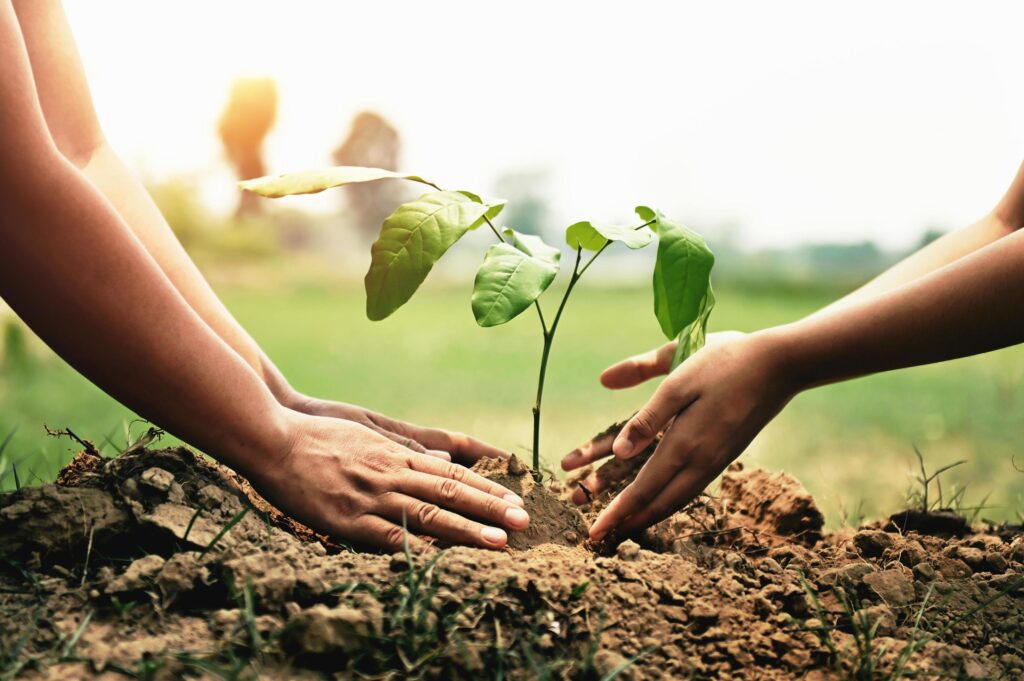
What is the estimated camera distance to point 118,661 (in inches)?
44.2

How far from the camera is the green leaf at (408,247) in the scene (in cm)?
160

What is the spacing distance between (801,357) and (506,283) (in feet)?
1.88

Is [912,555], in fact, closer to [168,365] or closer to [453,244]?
[453,244]

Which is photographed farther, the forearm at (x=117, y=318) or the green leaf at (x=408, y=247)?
the green leaf at (x=408, y=247)

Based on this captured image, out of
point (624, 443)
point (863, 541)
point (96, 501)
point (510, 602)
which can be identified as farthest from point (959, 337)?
point (96, 501)

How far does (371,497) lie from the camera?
152 centimetres

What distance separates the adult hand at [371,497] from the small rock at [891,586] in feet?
2.16

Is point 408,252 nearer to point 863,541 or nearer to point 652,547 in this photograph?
point 652,547

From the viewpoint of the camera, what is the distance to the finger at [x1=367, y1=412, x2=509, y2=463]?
201 centimetres

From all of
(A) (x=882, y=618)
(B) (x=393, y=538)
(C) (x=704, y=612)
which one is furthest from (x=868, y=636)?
(B) (x=393, y=538)

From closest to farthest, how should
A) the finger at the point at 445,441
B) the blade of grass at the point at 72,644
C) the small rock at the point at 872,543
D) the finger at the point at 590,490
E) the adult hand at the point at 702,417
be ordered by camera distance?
the blade of grass at the point at 72,644 → the adult hand at the point at 702,417 → the small rock at the point at 872,543 → the finger at the point at 590,490 → the finger at the point at 445,441

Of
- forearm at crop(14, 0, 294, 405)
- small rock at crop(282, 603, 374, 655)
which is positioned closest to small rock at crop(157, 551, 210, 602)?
small rock at crop(282, 603, 374, 655)

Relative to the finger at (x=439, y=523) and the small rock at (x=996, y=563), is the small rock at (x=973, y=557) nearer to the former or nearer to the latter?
the small rock at (x=996, y=563)

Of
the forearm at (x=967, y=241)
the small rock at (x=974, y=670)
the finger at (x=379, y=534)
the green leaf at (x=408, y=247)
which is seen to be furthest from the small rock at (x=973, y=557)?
the green leaf at (x=408, y=247)
